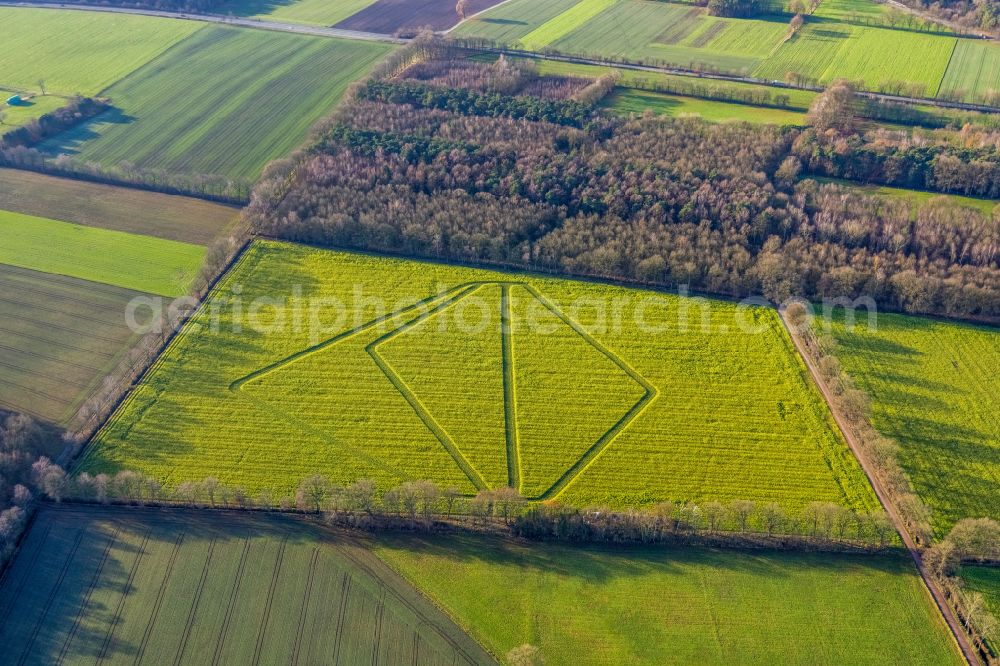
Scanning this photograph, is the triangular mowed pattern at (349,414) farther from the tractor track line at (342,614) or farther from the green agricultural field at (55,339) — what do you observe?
the green agricultural field at (55,339)

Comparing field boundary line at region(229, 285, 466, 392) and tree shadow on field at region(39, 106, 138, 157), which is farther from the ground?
tree shadow on field at region(39, 106, 138, 157)

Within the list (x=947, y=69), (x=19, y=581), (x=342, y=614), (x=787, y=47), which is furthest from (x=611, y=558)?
(x=947, y=69)

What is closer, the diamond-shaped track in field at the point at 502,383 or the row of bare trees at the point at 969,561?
the row of bare trees at the point at 969,561

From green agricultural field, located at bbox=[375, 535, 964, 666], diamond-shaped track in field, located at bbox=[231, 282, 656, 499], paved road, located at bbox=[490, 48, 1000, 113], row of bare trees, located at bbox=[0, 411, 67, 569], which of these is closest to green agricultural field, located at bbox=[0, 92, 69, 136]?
row of bare trees, located at bbox=[0, 411, 67, 569]

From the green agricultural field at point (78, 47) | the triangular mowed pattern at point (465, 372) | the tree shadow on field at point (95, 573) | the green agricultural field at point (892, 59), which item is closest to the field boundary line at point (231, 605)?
the tree shadow on field at point (95, 573)

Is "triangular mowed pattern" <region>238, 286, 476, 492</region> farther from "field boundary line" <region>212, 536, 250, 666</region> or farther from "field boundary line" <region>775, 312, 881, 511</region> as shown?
"field boundary line" <region>775, 312, 881, 511</region>

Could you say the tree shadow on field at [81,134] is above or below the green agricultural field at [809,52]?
below
